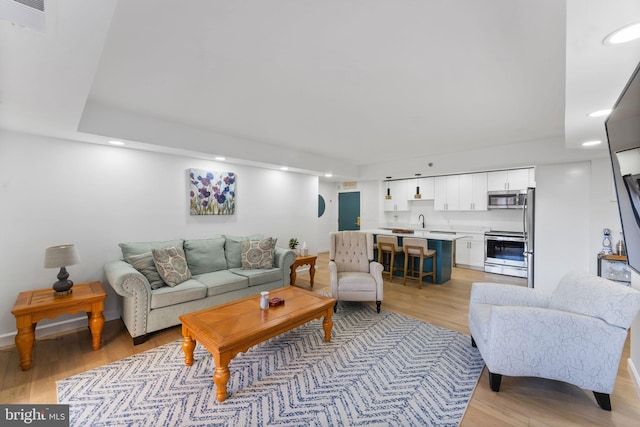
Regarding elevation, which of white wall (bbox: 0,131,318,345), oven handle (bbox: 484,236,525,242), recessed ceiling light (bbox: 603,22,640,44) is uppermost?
recessed ceiling light (bbox: 603,22,640,44)

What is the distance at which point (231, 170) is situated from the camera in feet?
14.6

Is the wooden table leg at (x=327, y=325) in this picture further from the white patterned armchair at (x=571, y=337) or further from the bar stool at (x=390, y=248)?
the bar stool at (x=390, y=248)

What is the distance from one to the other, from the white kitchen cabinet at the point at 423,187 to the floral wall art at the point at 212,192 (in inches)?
176

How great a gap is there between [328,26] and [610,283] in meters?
2.58

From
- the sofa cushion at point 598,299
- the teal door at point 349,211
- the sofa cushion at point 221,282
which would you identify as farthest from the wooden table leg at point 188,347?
the teal door at point 349,211

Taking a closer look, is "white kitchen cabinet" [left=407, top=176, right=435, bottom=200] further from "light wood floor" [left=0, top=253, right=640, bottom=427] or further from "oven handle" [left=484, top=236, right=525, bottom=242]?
"light wood floor" [left=0, top=253, right=640, bottom=427]

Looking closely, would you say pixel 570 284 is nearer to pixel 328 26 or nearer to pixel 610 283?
pixel 610 283

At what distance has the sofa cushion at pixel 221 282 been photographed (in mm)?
3246

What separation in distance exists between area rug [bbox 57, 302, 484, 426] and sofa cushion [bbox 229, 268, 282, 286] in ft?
3.52

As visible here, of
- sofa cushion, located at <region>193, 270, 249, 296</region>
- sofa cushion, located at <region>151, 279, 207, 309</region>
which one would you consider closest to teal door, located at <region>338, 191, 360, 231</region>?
sofa cushion, located at <region>193, 270, 249, 296</region>

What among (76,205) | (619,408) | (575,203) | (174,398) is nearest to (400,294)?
(619,408)

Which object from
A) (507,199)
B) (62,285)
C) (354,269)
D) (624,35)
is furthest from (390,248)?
(62,285)

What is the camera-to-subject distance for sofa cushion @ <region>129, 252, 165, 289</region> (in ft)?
10.0

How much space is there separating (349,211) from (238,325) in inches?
234
